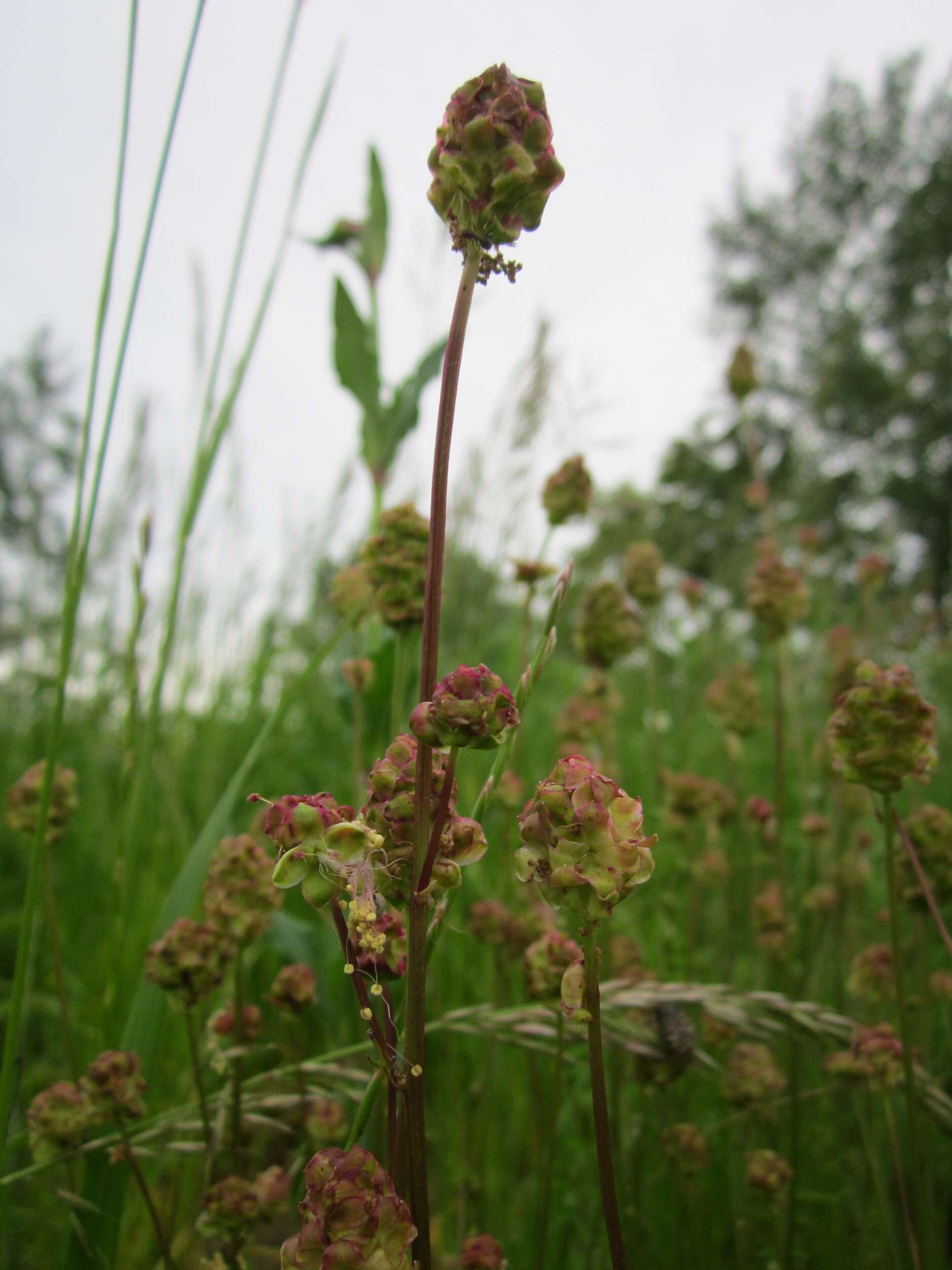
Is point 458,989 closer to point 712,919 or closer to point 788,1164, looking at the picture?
point 788,1164

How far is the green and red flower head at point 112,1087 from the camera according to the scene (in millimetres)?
712

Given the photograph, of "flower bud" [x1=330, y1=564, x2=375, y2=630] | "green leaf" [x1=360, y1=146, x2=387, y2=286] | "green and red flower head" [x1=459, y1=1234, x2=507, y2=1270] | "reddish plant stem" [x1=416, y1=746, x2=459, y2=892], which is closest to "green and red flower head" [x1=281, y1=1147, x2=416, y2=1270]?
"reddish plant stem" [x1=416, y1=746, x2=459, y2=892]

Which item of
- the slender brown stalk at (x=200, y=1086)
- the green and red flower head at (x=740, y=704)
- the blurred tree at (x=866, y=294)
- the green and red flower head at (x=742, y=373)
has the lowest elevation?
the slender brown stalk at (x=200, y=1086)

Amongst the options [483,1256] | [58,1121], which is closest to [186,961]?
[58,1121]

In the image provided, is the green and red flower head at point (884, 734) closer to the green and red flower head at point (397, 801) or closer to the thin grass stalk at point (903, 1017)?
the thin grass stalk at point (903, 1017)

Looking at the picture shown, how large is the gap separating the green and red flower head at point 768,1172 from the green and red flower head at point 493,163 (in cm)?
98

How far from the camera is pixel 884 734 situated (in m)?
0.70

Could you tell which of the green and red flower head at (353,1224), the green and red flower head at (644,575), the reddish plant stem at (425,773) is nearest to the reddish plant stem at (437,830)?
the reddish plant stem at (425,773)

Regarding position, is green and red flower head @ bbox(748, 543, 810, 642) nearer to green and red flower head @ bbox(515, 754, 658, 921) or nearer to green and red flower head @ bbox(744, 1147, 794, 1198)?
green and red flower head @ bbox(744, 1147, 794, 1198)

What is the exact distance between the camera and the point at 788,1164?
990 millimetres

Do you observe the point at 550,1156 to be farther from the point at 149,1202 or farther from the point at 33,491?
the point at 33,491

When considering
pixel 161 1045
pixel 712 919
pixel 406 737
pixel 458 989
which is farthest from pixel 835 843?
pixel 406 737

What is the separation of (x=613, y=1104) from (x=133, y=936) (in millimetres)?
747

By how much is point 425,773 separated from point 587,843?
89 mm
